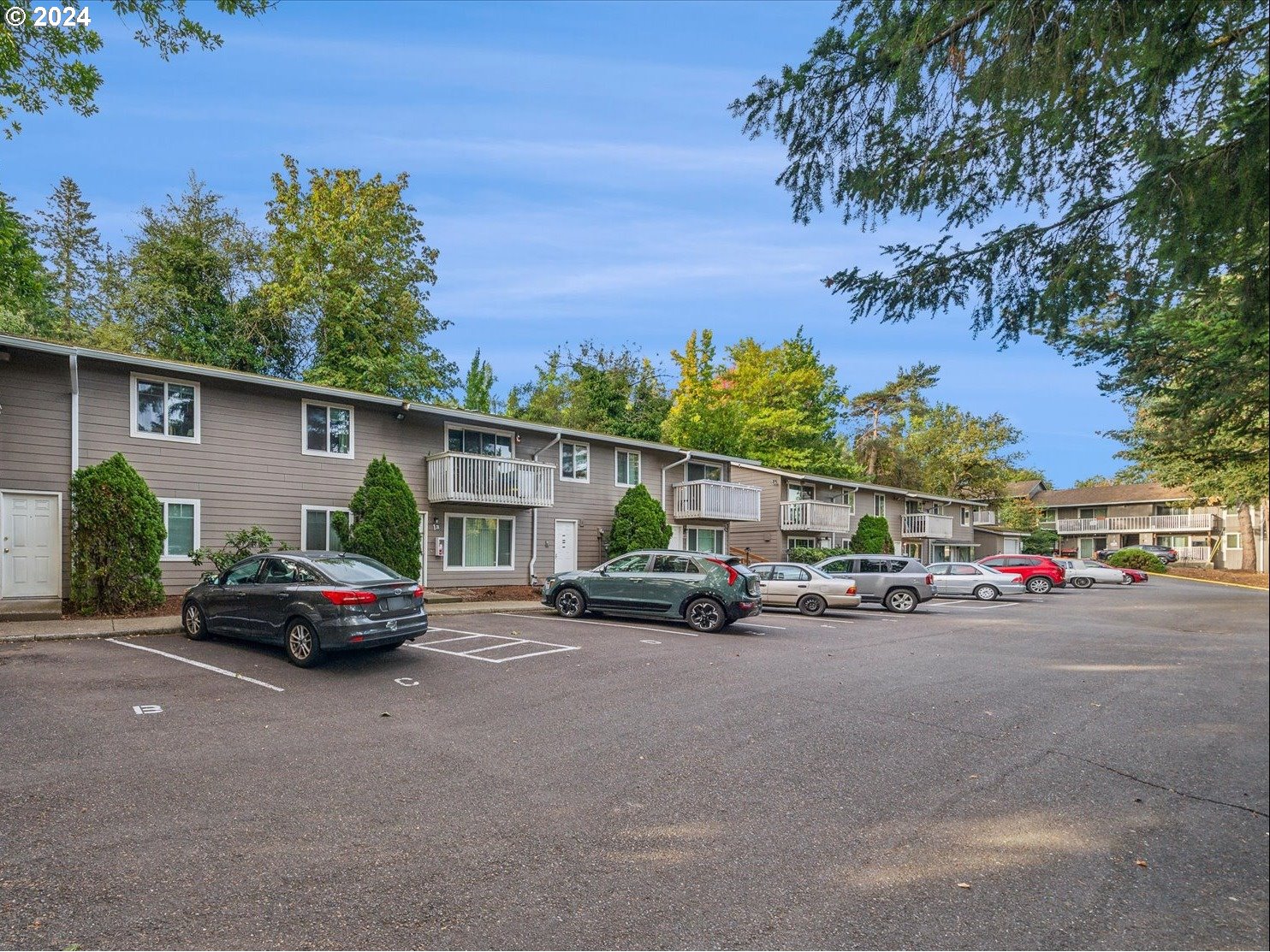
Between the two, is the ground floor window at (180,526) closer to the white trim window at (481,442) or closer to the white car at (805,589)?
the white trim window at (481,442)

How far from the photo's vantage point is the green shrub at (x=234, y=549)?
14.6m

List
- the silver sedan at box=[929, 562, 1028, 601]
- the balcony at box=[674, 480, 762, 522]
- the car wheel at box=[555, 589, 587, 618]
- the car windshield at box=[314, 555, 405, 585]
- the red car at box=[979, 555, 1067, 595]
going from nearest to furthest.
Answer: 1. the car windshield at box=[314, 555, 405, 585]
2. the car wheel at box=[555, 589, 587, 618]
3. the balcony at box=[674, 480, 762, 522]
4. the silver sedan at box=[929, 562, 1028, 601]
5. the red car at box=[979, 555, 1067, 595]

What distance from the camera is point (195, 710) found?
693 cm

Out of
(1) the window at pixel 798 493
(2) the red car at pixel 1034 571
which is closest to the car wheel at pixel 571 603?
(1) the window at pixel 798 493

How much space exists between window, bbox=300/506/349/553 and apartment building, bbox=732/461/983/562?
626 inches

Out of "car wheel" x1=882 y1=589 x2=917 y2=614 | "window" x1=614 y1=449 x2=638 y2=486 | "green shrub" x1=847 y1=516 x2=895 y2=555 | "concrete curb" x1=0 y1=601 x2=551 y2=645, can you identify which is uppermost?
"window" x1=614 y1=449 x2=638 y2=486

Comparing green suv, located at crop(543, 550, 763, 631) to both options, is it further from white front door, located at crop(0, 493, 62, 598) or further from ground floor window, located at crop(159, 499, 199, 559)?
white front door, located at crop(0, 493, 62, 598)

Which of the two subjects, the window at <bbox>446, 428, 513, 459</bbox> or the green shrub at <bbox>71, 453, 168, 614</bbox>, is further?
the window at <bbox>446, 428, 513, 459</bbox>

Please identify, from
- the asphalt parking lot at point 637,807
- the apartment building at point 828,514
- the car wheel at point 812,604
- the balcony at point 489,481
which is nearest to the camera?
the asphalt parking lot at point 637,807

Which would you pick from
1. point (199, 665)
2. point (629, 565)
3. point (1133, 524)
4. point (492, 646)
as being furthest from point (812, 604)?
point (1133, 524)

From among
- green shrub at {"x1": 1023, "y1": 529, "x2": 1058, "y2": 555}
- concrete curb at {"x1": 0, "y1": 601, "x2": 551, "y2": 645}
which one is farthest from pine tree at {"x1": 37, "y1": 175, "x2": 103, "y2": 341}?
green shrub at {"x1": 1023, "y1": 529, "x2": 1058, "y2": 555}

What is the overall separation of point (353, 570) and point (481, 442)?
11.2 m

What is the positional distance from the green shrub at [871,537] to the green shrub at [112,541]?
88.8 ft

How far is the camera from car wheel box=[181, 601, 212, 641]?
1067 cm
